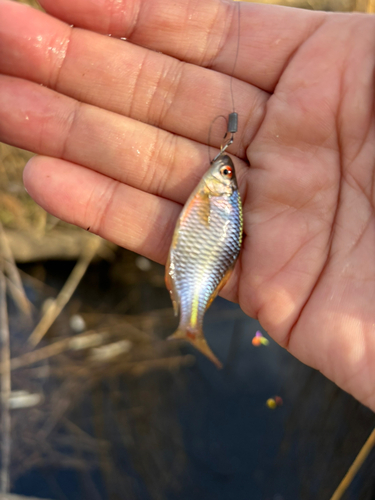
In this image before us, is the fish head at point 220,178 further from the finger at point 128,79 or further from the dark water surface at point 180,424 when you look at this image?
the dark water surface at point 180,424

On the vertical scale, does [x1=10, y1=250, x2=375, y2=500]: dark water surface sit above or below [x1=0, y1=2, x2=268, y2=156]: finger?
below

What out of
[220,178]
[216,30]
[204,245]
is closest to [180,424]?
[204,245]

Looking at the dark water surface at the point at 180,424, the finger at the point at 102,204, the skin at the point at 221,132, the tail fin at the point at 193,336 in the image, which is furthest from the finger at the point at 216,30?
the dark water surface at the point at 180,424

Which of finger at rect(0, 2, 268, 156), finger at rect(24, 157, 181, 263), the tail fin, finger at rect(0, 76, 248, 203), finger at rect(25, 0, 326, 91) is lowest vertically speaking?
the tail fin

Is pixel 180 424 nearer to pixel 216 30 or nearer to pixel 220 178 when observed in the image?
pixel 220 178

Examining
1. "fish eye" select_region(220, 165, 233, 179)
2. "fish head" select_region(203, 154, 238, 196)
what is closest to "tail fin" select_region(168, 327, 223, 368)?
"fish head" select_region(203, 154, 238, 196)

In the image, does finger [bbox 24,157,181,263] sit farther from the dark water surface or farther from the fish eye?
the dark water surface
